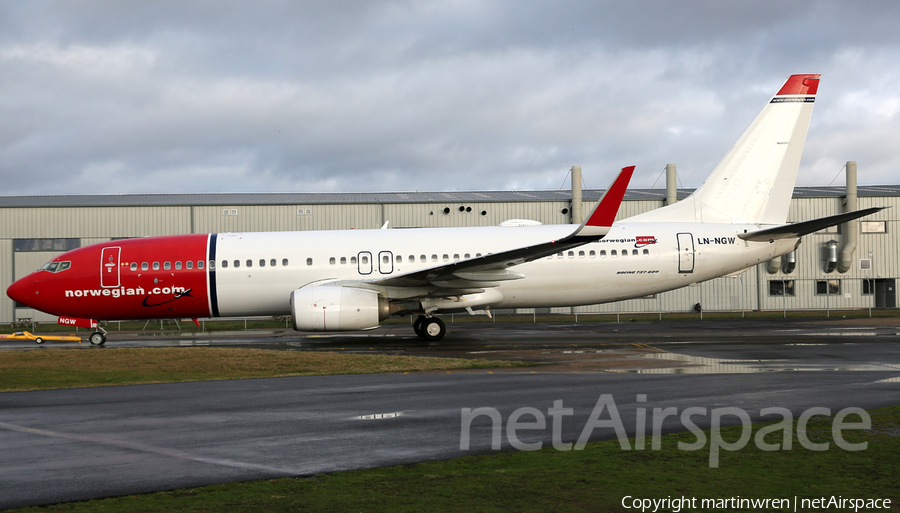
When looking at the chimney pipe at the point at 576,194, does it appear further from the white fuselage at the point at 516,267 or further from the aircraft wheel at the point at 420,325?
the aircraft wheel at the point at 420,325

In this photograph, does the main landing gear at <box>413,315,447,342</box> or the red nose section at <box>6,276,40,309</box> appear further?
the red nose section at <box>6,276,40,309</box>

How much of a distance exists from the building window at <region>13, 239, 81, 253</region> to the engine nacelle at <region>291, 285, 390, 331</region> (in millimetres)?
25888

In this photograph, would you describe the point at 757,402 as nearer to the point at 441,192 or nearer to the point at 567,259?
the point at 567,259

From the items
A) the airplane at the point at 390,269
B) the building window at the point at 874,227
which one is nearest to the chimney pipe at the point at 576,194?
the airplane at the point at 390,269

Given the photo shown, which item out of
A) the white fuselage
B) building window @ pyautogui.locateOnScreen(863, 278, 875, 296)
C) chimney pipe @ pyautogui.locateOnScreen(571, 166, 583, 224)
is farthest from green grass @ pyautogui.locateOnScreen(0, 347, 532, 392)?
building window @ pyautogui.locateOnScreen(863, 278, 875, 296)

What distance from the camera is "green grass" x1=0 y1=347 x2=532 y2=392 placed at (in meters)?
12.5

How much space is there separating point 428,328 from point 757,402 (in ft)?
41.5

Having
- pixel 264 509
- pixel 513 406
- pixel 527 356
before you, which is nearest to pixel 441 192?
pixel 527 356

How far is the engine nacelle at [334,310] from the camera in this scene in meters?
18.7

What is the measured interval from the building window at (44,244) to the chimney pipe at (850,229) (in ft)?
143

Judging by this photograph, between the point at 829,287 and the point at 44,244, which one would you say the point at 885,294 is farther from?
the point at 44,244

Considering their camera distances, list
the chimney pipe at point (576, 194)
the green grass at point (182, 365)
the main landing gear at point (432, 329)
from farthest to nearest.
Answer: the chimney pipe at point (576, 194) < the main landing gear at point (432, 329) < the green grass at point (182, 365)

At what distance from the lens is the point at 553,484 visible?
16.8 ft

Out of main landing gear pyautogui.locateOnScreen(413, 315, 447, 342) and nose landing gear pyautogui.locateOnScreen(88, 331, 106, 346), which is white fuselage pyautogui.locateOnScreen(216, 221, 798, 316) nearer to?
main landing gear pyautogui.locateOnScreen(413, 315, 447, 342)
